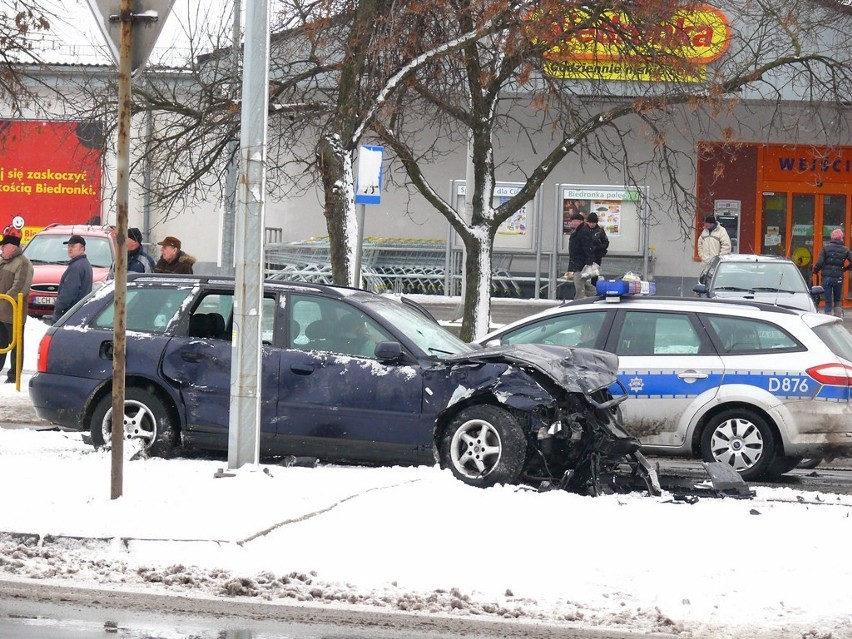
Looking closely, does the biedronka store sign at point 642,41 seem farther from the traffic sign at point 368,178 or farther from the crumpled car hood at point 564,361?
the crumpled car hood at point 564,361

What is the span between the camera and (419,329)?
31.3 ft

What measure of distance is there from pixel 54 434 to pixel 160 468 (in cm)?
242

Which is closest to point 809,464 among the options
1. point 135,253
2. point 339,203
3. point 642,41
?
point 339,203

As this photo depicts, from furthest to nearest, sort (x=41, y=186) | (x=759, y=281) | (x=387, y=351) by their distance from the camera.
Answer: (x=41, y=186), (x=759, y=281), (x=387, y=351)

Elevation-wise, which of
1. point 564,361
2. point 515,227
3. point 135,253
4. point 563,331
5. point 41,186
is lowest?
point 564,361

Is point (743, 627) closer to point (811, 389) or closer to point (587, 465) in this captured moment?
point (587, 465)

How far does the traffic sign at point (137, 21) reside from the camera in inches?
275

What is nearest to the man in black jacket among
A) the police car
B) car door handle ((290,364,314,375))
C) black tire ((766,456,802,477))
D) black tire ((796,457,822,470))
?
black tire ((796,457,822,470))

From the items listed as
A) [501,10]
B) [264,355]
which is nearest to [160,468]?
[264,355]

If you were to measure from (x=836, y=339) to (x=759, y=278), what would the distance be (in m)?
7.78

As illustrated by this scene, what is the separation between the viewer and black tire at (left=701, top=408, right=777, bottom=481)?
381 inches

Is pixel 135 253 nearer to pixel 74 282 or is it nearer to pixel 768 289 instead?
pixel 74 282

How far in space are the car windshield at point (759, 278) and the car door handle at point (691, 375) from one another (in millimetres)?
7813

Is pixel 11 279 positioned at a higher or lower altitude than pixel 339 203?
lower
